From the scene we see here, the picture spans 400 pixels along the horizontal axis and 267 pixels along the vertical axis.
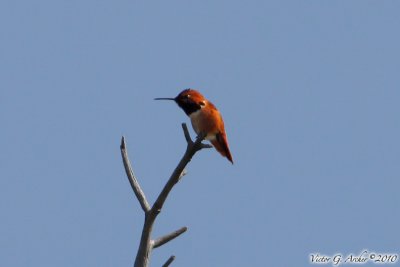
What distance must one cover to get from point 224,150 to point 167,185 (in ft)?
9.53

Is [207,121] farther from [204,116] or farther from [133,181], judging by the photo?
[133,181]

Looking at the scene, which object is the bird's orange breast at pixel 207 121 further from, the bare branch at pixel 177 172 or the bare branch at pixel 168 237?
the bare branch at pixel 168 237

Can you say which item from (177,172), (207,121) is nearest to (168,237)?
(177,172)

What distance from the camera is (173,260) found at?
5.82 metres

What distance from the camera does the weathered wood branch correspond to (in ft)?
19.2

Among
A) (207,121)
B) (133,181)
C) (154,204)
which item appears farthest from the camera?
(207,121)

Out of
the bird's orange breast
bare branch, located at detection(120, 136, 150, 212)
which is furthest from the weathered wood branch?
the bird's orange breast

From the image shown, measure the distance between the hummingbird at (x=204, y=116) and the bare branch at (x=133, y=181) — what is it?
207cm

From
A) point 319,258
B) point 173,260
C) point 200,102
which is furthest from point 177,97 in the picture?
point 173,260

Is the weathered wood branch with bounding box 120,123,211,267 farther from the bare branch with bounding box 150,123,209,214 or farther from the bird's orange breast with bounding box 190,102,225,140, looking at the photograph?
the bird's orange breast with bounding box 190,102,225,140

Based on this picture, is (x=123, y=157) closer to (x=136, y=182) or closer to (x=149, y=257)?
(x=136, y=182)

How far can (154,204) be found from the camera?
234 inches

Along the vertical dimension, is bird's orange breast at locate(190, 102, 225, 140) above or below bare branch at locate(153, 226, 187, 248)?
above

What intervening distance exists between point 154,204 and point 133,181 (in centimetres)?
43
